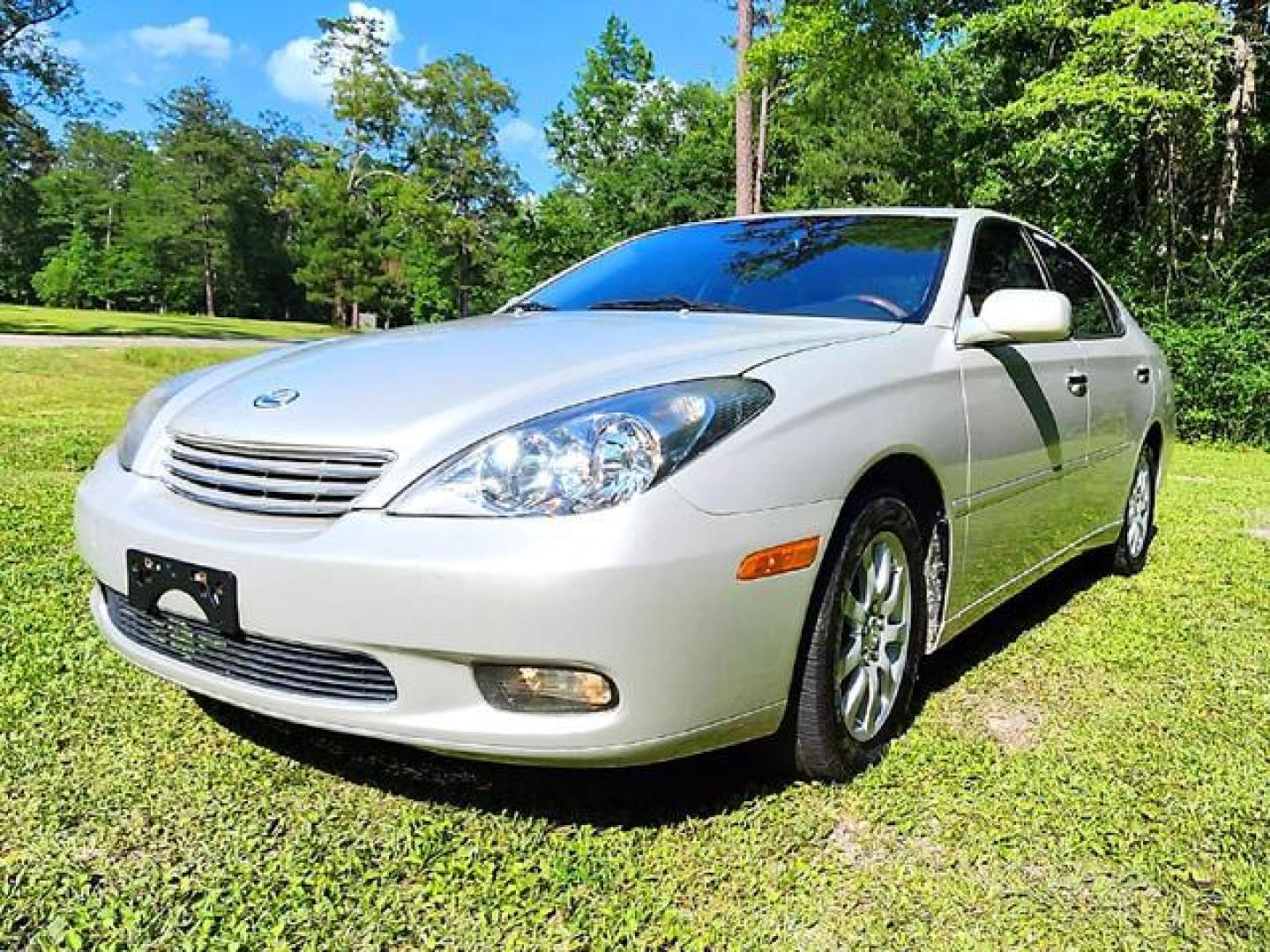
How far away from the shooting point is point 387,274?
47.2 metres

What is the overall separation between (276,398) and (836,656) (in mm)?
1334

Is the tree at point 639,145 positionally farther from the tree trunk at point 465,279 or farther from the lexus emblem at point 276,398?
the lexus emblem at point 276,398

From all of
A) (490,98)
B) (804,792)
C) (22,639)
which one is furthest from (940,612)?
(490,98)

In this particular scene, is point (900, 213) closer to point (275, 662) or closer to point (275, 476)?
point (275, 476)

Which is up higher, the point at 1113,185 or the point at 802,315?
the point at 1113,185

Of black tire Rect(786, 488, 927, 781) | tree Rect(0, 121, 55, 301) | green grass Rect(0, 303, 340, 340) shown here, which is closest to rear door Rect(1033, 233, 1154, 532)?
black tire Rect(786, 488, 927, 781)

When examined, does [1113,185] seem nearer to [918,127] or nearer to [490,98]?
[918,127]

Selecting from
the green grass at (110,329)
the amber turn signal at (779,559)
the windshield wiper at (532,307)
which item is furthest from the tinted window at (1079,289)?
the green grass at (110,329)

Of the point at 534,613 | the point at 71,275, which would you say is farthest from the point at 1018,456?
the point at 71,275

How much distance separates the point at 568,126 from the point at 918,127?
13152mm

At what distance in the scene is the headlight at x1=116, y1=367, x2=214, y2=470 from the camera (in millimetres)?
2443

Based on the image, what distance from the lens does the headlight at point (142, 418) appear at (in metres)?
2.44

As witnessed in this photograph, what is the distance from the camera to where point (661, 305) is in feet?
10.1

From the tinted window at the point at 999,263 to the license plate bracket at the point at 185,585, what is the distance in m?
2.13
